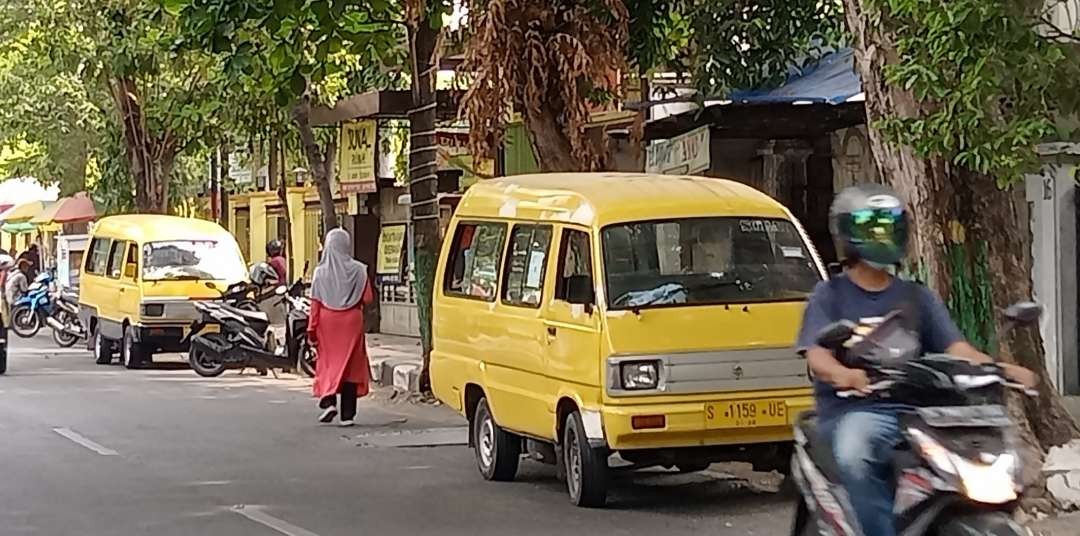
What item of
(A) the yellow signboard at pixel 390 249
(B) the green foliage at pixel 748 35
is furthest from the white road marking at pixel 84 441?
(A) the yellow signboard at pixel 390 249

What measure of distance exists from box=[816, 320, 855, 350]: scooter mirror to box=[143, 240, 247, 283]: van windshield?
19000 millimetres

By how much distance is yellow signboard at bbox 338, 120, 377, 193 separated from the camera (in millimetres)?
28594

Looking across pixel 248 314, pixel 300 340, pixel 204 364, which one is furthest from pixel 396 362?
pixel 204 364

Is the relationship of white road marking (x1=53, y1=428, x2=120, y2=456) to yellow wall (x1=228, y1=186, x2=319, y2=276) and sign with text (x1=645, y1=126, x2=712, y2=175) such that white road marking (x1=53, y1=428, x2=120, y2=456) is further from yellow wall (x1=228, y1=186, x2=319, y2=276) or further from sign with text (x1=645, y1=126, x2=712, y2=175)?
yellow wall (x1=228, y1=186, x2=319, y2=276)

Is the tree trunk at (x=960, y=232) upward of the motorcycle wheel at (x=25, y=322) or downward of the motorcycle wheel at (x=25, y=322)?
upward

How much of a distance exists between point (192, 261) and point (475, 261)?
12.4 m

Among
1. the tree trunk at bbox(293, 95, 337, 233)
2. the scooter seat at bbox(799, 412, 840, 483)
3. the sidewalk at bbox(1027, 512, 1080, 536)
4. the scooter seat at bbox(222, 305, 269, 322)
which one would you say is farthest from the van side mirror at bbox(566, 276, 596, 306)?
the tree trunk at bbox(293, 95, 337, 233)

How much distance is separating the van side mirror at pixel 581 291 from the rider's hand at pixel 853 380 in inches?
192

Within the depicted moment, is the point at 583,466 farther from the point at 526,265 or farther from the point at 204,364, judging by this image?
the point at 204,364

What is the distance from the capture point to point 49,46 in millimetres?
27609

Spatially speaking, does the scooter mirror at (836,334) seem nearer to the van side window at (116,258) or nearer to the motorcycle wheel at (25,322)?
the van side window at (116,258)

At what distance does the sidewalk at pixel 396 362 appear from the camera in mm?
19844

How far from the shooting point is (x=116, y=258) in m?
24.7

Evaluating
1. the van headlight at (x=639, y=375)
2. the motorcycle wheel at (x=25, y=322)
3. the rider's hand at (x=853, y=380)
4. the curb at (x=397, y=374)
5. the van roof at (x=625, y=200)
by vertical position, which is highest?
the van roof at (x=625, y=200)
